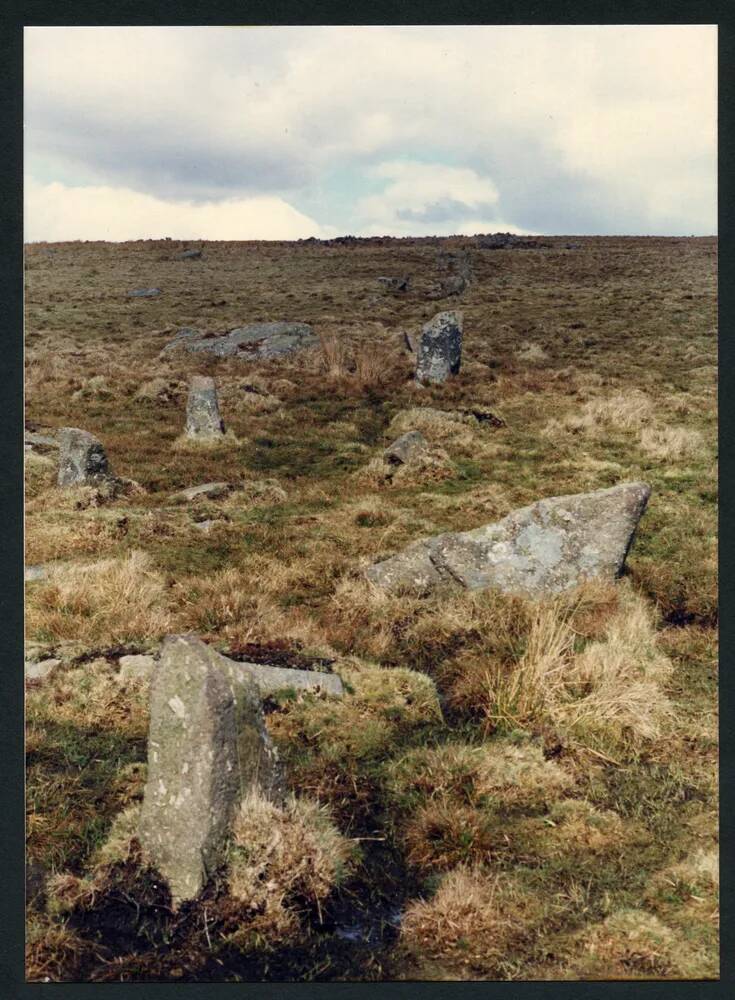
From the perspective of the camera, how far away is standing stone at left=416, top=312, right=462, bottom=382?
24125 mm

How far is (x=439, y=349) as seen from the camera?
956 inches

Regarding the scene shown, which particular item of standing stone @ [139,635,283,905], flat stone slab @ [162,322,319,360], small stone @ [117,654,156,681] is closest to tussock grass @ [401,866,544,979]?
standing stone @ [139,635,283,905]

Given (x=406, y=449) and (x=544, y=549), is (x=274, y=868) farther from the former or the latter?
(x=406, y=449)

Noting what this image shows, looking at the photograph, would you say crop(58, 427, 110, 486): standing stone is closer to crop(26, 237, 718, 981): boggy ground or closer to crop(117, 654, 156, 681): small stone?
crop(26, 237, 718, 981): boggy ground

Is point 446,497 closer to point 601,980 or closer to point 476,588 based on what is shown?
point 476,588

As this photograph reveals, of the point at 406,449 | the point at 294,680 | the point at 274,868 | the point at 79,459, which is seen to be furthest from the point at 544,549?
the point at 79,459

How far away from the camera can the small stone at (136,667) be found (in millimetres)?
7484

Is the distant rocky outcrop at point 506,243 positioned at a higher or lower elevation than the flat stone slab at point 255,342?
higher

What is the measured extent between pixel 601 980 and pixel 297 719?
10.5ft

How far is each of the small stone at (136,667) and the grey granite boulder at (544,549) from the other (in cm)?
313

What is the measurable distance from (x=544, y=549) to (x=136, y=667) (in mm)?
4824

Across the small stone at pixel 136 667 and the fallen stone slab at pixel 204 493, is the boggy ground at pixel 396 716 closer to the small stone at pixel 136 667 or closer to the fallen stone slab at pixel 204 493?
the small stone at pixel 136 667

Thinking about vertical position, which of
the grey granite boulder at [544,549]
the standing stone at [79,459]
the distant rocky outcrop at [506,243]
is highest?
the distant rocky outcrop at [506,243]

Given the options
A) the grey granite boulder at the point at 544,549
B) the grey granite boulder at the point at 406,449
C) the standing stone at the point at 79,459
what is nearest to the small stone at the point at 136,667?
the grey granite boulder at the point at 544,549
